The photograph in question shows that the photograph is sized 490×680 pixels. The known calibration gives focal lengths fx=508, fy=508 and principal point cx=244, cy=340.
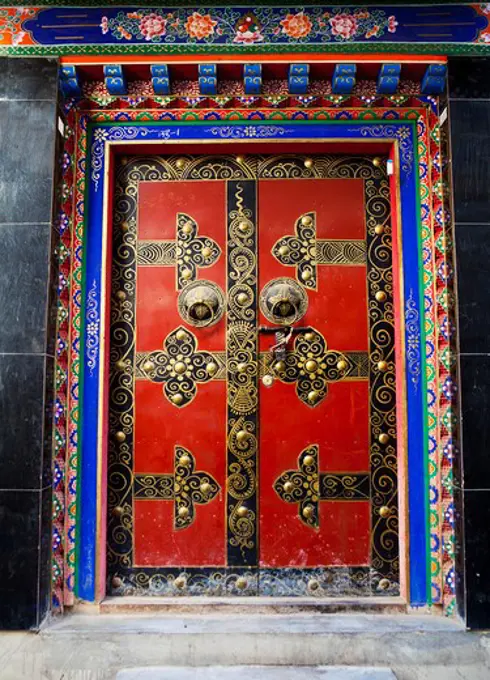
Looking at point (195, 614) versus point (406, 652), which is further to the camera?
point (195, 614)

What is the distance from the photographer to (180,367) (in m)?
3.22

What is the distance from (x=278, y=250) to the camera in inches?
130

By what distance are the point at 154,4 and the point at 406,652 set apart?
394 cm

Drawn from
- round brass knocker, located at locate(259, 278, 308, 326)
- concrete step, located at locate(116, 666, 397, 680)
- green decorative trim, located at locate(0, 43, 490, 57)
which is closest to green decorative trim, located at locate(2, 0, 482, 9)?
green decorative trim, located at locate(0, 43, 490, 57)

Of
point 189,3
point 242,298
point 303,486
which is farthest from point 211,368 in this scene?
point 189,3

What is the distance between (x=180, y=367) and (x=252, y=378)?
1.51ft

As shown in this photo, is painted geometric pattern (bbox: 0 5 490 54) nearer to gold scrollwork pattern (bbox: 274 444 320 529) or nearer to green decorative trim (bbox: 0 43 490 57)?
green decorative trim (bbox: 0 43 490 57)

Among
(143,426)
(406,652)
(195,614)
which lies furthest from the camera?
(143,426)

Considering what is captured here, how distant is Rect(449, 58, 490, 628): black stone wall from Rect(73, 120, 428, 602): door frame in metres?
0.28

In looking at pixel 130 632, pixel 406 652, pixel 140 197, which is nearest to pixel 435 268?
pixel 140 197

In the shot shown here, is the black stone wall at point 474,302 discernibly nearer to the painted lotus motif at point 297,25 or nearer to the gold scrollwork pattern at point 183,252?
the painted lotus motif at point 297,25

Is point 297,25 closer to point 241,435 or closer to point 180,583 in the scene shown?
point 241,435

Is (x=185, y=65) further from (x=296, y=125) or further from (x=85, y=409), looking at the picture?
(x=85, y=409)

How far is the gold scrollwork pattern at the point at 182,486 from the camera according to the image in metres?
3.17
